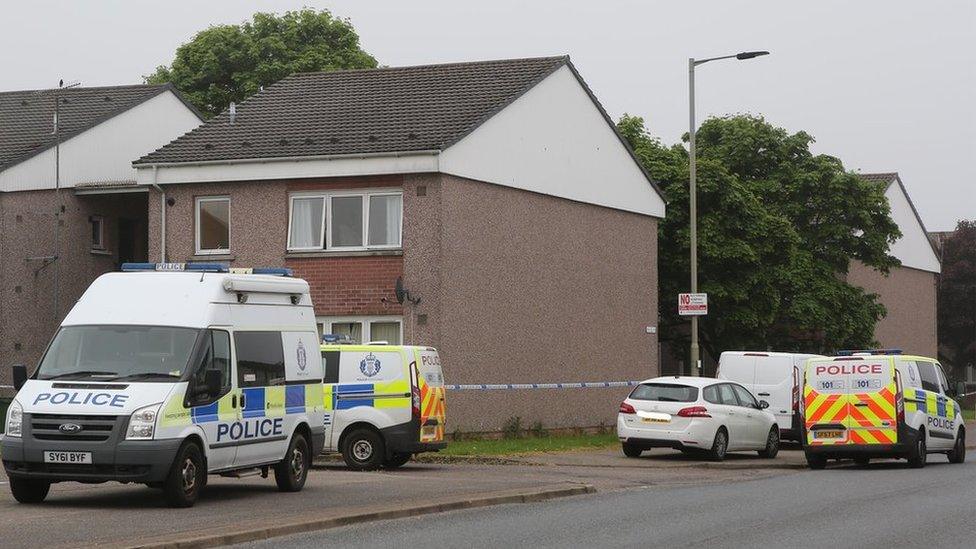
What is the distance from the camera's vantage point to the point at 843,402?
994 inches

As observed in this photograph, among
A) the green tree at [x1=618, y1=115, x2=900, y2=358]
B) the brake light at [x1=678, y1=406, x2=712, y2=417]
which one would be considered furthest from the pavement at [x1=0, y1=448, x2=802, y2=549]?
the green tree at [x1=618, y1=115, x2=900, y2=358]

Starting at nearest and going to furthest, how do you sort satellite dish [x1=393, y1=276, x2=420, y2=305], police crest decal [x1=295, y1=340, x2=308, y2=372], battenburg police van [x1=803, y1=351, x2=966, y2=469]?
police crest decal [x1=295, y1=340, x2=308, y2=372]
battenburg police van [x1=803, y1=351, x2=966, y2=469]
satellite dish [x1=393, y1=276, x2=420, y2=305]

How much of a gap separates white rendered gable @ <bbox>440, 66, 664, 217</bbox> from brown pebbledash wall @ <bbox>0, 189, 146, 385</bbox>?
12.0 m

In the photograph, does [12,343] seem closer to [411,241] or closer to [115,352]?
[411,241]

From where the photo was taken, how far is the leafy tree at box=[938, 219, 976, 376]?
289 feet

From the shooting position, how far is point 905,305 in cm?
6619

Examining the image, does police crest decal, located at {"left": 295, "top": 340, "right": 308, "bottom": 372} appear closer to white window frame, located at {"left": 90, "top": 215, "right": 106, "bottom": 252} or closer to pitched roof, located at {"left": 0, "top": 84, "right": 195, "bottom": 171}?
pitched roof, located at {"left": 0, "top": 84, "right": 195, "bottom": 171}

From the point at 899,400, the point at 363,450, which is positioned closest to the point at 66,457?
the point at 363,450

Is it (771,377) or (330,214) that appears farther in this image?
(771,377)

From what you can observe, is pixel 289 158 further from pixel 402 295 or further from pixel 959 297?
pixel 959 297

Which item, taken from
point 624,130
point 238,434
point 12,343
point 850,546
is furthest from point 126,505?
point 624,130

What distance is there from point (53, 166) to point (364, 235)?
11.1 m

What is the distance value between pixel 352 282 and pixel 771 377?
29.3 feet

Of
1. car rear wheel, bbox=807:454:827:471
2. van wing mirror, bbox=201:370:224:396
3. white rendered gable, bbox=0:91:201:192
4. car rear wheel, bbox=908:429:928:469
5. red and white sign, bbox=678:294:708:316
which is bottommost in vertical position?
car rear wheel, bbox=807:454:827:471
